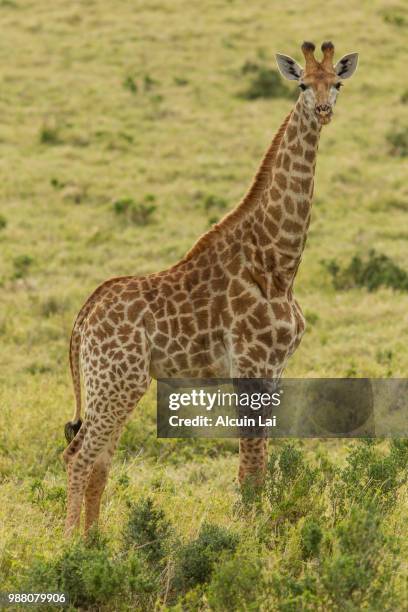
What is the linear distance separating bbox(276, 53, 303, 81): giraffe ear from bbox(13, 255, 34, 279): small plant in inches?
312

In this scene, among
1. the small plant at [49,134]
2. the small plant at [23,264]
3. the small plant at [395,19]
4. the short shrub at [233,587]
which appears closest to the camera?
the short shrub at [233,587]

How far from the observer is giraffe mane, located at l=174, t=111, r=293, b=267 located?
255 inches

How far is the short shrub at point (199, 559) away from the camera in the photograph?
5.53 meters

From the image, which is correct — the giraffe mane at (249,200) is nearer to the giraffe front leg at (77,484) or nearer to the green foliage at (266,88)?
the giraffe front leg at (77,484)

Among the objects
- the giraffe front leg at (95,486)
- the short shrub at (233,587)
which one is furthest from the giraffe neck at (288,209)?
the short shrub at (233,587)

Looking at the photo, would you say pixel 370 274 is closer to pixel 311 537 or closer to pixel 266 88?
pixel 311 537

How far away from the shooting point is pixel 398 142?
19.8m

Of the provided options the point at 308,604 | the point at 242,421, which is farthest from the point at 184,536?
the point at 308,604

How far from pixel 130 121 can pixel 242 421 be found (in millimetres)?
15992

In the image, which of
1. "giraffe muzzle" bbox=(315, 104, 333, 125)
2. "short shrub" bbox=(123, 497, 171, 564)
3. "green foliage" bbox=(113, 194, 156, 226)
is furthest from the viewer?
"green foliage" bbox=(113, 194, 156, 226)

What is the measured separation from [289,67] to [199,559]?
3515mm

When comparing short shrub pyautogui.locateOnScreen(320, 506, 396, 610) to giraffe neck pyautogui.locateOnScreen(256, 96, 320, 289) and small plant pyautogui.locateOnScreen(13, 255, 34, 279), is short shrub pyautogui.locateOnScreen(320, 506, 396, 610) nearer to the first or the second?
giraffe neck pyautogui.locateOnScreen(256, 96, 320, 289)

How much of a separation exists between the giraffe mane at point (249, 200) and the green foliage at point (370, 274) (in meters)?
6.96

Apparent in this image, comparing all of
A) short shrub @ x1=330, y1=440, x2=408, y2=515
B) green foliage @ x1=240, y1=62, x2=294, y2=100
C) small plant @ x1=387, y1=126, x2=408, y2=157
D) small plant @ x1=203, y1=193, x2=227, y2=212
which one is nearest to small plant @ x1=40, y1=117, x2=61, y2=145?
small plant @ x1=203, y1=193, x2=227, y2=212
